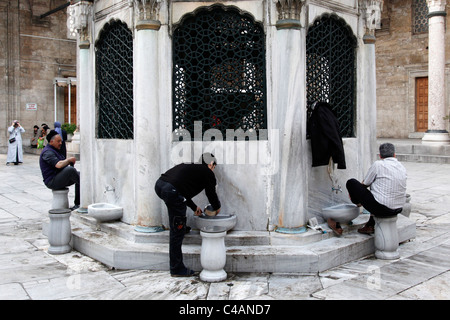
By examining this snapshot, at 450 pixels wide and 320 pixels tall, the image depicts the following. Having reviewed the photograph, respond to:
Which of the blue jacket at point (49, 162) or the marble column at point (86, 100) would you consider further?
the marble column at point (86, 100)

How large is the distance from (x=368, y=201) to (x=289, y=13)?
2.28 meters

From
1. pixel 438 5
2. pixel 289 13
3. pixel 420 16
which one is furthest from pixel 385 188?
pixel 420 16

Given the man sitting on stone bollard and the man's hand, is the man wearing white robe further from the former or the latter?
the man's hand

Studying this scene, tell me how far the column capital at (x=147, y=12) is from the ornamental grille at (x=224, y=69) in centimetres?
29

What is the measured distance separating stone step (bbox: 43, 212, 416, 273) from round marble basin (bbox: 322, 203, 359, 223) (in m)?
0.17

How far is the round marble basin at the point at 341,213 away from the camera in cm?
549

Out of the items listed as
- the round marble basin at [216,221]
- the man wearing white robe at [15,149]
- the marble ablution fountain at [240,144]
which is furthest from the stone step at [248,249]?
the man wearing white robe at [15,149]

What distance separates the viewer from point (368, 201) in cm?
527

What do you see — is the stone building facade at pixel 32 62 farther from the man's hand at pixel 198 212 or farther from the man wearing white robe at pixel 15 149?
the man's hand at pixel 198 212

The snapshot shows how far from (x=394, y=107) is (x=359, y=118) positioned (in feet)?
54.7

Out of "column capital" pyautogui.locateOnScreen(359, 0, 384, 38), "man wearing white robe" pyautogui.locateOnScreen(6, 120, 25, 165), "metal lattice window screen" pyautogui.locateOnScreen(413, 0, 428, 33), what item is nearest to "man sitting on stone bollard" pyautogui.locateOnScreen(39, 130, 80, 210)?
"column capital" pyautogui.locateOnScreen(359, 0, 384, 38)

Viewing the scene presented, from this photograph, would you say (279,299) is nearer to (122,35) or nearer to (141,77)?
(141,77)

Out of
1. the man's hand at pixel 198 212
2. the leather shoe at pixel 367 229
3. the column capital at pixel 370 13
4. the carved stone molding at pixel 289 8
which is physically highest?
the column capital at pixel 370 13
